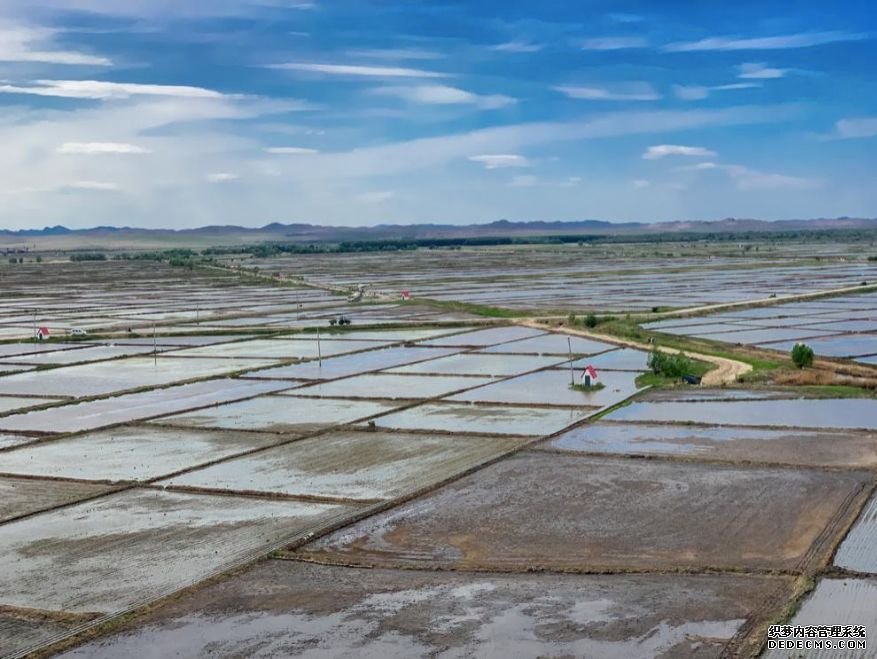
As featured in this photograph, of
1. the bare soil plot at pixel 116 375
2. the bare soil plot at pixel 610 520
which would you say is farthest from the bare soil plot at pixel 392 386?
the bare soil plot at pixel 610 520

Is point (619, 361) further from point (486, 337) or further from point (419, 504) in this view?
point (419, 504)

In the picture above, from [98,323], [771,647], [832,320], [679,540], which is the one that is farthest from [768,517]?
[98,323]

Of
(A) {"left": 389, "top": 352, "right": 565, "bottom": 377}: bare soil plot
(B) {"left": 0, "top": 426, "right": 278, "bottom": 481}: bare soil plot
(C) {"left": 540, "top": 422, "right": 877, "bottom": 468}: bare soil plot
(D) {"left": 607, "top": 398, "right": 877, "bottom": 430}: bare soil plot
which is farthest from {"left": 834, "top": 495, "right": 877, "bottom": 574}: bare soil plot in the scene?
(A) {"left": 389, "top": 352, "right": 565, "bottom": 377}: bare soil plot

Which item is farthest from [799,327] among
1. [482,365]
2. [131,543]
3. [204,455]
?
[131,543]

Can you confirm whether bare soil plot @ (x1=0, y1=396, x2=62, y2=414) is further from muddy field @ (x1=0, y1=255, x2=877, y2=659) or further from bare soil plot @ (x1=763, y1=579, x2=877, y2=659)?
bare soil plot @ (x1=763, y1=579, x2=877, y2=659)

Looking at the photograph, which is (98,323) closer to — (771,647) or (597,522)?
(597,522)

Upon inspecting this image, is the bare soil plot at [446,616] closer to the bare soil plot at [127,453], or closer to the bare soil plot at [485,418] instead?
the bare soil plot at [127,453]
